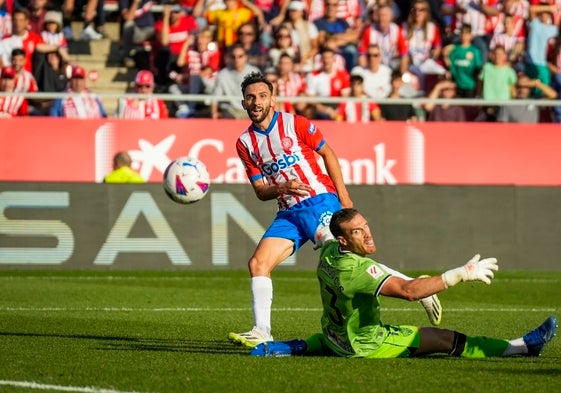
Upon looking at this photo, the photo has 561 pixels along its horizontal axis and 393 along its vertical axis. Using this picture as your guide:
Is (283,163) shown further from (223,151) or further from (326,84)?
(326,84)

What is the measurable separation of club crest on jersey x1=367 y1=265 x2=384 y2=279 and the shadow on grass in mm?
1451

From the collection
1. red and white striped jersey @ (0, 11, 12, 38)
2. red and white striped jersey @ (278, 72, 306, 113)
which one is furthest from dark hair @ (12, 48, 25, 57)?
red and white striped jersey @ (278, 72, 306, 113)

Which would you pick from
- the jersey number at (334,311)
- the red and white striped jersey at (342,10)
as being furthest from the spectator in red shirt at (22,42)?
the jersey number at (334,311)

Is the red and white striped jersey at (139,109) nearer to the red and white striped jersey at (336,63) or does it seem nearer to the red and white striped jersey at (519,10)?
the red and white striped jersey at (336,63)

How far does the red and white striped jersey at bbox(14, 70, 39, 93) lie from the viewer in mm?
20547

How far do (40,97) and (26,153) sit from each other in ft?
3.22

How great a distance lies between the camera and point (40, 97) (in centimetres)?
1981

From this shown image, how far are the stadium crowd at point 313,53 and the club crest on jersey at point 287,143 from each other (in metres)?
9.81

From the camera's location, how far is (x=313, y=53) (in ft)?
73.7

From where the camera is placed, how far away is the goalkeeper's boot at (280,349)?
31.2ft

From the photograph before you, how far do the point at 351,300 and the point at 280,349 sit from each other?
31.1 inches

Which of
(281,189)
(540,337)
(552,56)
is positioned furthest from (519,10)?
(540,337)

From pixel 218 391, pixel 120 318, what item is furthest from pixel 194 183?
pixel 218 391

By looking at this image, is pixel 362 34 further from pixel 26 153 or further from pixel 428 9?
pixel 26 153
